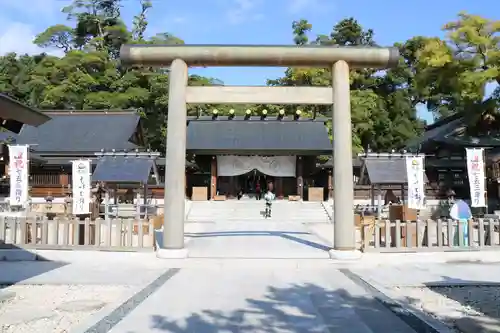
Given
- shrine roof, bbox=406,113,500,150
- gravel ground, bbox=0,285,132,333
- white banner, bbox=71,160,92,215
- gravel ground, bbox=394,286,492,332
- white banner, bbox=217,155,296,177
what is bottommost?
gravel ground, bbox=394,286,492,332

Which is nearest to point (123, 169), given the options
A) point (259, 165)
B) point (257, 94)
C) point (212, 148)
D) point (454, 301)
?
point (257, 94)

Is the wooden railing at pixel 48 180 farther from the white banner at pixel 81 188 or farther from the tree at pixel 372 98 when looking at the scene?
the tree at pixel 372 98

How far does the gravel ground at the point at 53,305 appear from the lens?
521 centimetres

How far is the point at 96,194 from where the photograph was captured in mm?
18281

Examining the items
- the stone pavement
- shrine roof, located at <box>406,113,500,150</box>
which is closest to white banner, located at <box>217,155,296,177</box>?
shrine roof, located at <box>406,113,500,150</box>

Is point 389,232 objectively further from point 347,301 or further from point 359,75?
point 359,75

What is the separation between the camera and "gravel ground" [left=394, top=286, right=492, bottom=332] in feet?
19.1

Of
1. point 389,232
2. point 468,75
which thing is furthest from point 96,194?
point 468,75

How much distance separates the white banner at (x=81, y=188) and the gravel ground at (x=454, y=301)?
9.45 m

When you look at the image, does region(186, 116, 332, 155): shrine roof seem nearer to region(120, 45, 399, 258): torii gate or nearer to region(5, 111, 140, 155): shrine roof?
region(5, 111, 140, 155): shrine roof

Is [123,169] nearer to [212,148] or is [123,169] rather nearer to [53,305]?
[212,148]

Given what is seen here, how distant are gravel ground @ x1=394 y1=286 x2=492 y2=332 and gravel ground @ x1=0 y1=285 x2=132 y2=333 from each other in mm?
4225

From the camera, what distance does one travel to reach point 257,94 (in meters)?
11.1

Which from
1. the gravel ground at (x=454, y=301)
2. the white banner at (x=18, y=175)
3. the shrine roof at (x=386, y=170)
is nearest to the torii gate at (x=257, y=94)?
the gravel ground at (x=454, y=301)
